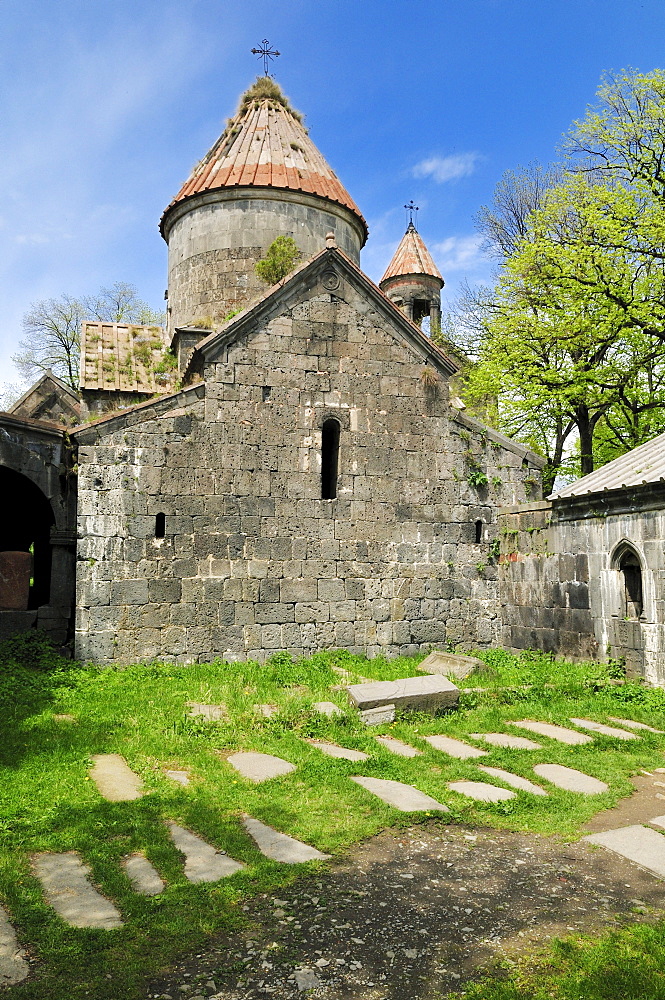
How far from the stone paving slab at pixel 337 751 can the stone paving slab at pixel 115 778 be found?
5.72 feet

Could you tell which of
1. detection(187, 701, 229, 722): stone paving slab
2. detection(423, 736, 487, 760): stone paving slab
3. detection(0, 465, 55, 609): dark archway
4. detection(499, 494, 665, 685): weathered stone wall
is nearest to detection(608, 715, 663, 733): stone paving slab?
detection(499, 494, 665, 685): weathered stone wall

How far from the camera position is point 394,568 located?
10.9m

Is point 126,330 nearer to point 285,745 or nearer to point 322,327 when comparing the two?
point 322,327

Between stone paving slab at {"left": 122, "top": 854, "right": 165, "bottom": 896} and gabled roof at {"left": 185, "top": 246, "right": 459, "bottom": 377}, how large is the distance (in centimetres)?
725

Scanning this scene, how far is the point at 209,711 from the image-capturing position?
779 cm

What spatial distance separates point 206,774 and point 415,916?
2.64 meters

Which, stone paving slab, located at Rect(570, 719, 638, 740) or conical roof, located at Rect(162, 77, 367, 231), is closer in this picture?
stone paving slab, located at Rect(570, 719, 638, 740)

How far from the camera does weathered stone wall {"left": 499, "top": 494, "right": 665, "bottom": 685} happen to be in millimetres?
8930

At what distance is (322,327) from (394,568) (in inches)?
153

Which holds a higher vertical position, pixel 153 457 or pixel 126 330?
pixel 126 330

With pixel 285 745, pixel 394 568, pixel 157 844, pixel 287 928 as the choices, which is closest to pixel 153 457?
pixel 394 568

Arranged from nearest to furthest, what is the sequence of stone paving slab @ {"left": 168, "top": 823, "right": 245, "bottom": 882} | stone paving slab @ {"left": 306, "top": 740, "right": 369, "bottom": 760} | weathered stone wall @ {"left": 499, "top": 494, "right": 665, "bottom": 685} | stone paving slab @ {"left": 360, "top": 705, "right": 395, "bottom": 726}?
stone paving slab @ {"left": 168, "top": 823, "right": 245, "bottom": 882}, stone paving slab @ {"left": 306, "top": 740, "right": 369, "bottom": 760}, stone paving slab @ {"left": 360, "top": 705, "right": 395, "bottom": 726}, weathered stone wall @ {"left": 499, "top": 494, "right": 665, "bottom": 685}

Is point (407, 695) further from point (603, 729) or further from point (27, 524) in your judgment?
point (27, 524)

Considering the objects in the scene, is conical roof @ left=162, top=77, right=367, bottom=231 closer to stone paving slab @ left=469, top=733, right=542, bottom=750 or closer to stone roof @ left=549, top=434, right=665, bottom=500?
stone roof @ left=549, top=434, right=665, bottom=500
